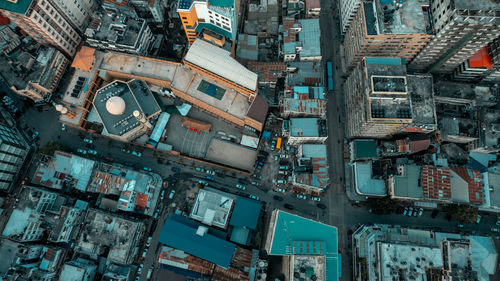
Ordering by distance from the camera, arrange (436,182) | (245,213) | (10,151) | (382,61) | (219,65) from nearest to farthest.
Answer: (382,61) < (436,182) < (245,213) < (10,151) < (219,65)

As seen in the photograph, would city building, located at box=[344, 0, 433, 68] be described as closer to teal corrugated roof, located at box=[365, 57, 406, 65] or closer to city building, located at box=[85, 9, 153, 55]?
teal corrugated roof, located at box=[365, 57, 406, 65]

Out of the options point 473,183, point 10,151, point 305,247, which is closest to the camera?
point 305,247

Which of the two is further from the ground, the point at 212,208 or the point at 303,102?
the point at 303,102

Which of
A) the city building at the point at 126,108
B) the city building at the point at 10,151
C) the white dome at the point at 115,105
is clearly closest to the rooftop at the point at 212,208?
the city building at the point at 126,108

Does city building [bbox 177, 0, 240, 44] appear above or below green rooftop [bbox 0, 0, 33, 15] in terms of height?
above

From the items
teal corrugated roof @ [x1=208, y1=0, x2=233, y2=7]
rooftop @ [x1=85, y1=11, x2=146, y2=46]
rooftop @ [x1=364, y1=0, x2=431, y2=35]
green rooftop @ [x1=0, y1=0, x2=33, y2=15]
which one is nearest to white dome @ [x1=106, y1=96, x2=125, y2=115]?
rooftop @ [x1=85, y1=11, x2=146, y2=46]

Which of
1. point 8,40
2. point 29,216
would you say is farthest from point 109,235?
point 8,40

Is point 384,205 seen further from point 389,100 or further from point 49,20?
point 49,20

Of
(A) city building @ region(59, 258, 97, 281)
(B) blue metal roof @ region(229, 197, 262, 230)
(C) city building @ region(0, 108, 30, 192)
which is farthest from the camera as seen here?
(C) city building @ region(0, 108, 30, 192)
